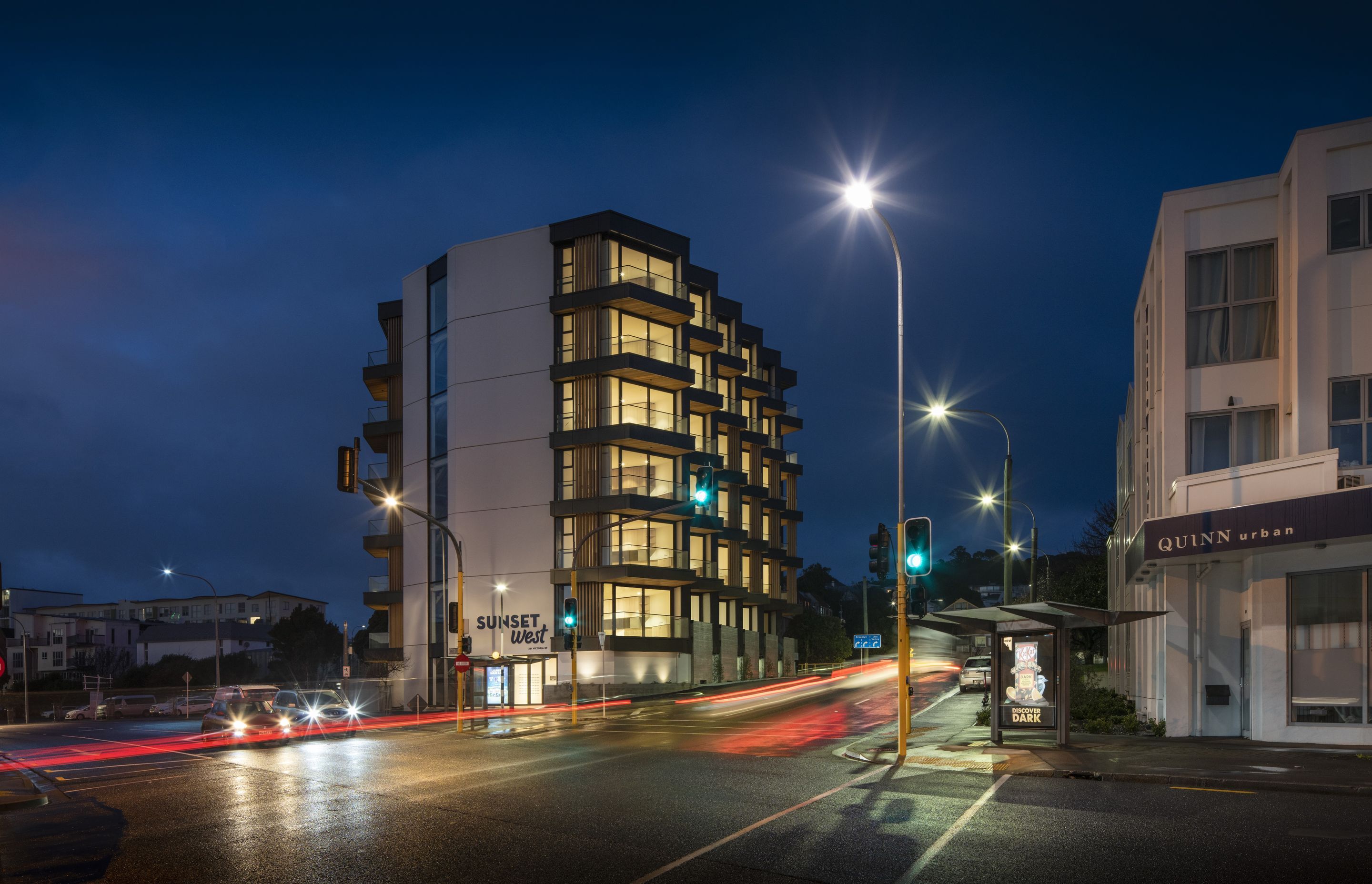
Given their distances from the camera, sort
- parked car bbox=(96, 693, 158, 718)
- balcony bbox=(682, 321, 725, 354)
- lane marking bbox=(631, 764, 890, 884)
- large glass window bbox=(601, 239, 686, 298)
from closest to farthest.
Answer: lane marking bbox=(631, 764, 890, 884), large glass window bbox=(601, 239, 686, 298), parked car bbox=(96, 693, 158, 718), balcony bbox=(682, 321, 725, 354)

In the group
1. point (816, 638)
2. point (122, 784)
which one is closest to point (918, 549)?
point (122, 784)

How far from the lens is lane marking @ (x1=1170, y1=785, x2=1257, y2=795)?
1388 centimetres

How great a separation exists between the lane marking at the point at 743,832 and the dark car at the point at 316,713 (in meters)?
18.5

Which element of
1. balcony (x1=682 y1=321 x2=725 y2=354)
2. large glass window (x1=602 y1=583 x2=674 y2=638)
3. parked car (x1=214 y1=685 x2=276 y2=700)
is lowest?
parked car (x1=214 y1=685 x2=276 y2=700)

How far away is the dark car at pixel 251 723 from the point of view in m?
28.2

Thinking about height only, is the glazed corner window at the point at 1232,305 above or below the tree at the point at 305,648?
above

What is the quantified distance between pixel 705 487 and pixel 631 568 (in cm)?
2382

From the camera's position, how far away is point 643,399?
186 ft

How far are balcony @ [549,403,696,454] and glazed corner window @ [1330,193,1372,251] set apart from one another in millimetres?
35302

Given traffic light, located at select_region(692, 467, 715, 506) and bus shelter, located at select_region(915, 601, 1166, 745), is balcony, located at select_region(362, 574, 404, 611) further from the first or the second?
bus shelter, located at select_region(915, 601, 1166, 745)

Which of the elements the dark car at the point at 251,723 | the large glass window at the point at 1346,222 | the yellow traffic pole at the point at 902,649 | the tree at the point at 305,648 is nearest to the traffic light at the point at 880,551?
the yellow traffic pole at the point at 902,649

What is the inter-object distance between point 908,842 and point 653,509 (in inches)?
1687

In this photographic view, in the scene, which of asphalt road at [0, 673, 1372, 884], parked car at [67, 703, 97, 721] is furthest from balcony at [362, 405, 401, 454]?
asphalt road at [0, 673, 1372, 884]

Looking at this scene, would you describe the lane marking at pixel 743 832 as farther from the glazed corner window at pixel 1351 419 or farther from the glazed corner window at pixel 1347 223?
the glazed corner window at pixel 1347 223
